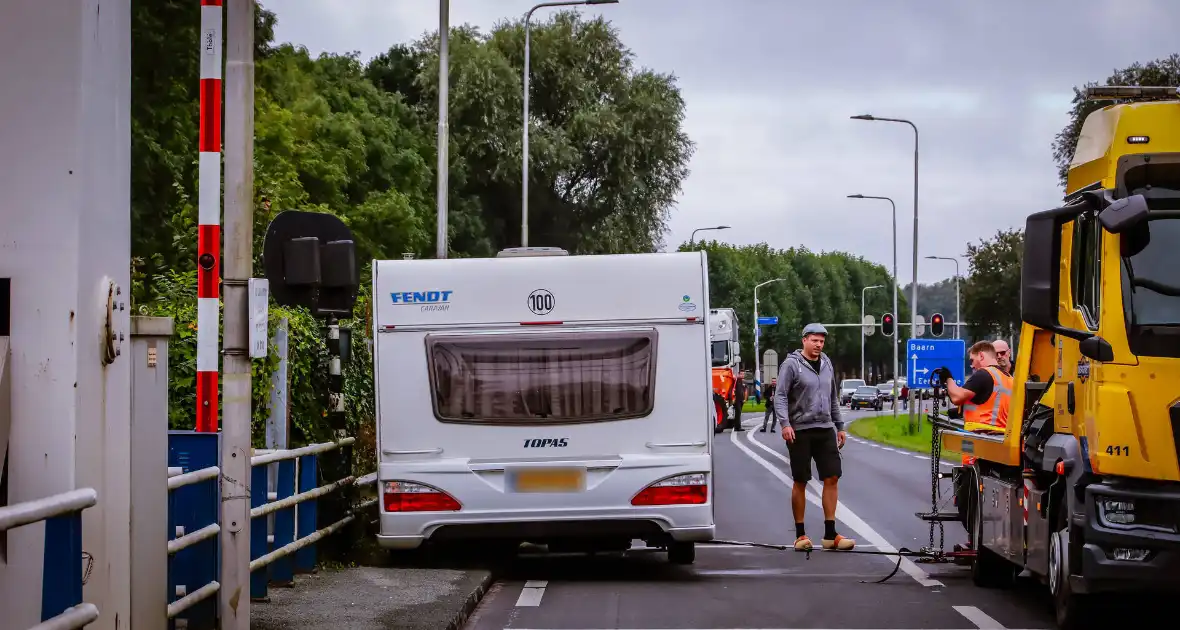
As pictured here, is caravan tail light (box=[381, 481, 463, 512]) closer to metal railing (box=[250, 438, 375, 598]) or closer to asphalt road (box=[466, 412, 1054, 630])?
metal railing (box=[250, 438, 375, 598])

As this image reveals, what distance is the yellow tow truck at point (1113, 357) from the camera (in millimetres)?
8133

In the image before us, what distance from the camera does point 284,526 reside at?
10555mm

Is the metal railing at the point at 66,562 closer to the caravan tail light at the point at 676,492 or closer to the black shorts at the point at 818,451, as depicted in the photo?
the caravan tail light at the point at 676,492

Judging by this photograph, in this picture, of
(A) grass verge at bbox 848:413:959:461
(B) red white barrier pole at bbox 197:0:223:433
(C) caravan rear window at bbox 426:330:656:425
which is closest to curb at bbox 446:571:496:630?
(C) caravan rear window at bbox 426:330:656:425

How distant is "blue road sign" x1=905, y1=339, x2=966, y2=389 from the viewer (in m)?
38.4

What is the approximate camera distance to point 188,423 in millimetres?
10914

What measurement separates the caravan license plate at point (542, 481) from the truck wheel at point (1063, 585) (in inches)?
152

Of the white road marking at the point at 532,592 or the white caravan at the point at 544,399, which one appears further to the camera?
the white caravan at the point at 544,399

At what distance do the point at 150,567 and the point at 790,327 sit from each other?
136 m

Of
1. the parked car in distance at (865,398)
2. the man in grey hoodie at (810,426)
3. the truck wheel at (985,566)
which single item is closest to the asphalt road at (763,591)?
the truck wheel at (985,566)

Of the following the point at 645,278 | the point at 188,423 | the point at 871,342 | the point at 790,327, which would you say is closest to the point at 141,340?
the point at 188,423

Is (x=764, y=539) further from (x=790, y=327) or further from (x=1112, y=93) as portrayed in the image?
(x=790, y=327)

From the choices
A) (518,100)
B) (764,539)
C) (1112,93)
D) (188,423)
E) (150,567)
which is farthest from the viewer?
(518,100)

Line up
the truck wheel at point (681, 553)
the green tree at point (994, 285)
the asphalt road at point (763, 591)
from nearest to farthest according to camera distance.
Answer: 1. the asphalt road at point (763, 591)
2. the truck wheel at point (681, 553)
3. the green tree at point (994, 285)
